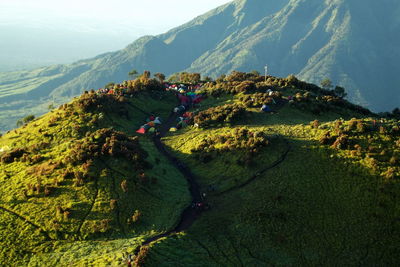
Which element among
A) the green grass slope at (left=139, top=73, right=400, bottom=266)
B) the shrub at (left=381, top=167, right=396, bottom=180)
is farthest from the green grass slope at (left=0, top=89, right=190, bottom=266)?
the shrub at (left=381, top=167, right=396, bottom=180)

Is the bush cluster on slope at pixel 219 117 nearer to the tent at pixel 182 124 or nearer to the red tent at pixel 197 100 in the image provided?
the tent at pixel 182 124

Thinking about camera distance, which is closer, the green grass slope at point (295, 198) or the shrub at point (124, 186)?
the green grass slope at point (295, 198)

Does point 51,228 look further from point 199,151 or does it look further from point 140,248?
point 199,151

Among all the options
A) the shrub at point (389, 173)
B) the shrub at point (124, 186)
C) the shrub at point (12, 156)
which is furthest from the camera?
the shrub at point (12, 156)

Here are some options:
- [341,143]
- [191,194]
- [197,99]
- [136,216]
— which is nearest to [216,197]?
[191,194]

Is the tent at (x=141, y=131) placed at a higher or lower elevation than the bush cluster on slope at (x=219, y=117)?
lower

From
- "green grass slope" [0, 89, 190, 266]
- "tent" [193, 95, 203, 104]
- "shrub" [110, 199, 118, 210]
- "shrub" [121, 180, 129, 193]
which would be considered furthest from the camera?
"tent" [193, 95, 203, 104]

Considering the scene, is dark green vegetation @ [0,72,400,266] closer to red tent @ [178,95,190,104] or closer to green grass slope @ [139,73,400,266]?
green grass slope @ [139,73,400,266]

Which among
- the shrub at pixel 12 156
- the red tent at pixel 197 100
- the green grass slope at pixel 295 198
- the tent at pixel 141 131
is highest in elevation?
the red tent at pixel 197 100

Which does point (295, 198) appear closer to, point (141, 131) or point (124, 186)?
point (124, 186)

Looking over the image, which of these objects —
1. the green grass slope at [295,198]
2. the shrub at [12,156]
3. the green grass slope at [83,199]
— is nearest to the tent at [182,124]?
the green grass slope at [295,198]
